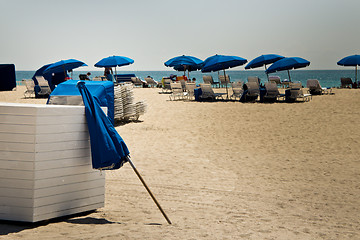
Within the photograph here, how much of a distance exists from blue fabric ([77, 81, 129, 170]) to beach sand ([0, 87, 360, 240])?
0.67m

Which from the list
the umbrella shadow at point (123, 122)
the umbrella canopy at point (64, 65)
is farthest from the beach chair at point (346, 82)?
the umbrella shadow at point (123, 122)

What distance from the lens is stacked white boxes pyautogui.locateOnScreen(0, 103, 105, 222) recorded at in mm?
3688

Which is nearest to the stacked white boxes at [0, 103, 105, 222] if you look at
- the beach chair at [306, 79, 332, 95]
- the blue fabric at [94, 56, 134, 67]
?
the beach chair at [306, 79, 332, 95]

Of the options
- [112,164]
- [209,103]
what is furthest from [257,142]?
[209,103]

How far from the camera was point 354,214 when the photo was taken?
4469 millimetres

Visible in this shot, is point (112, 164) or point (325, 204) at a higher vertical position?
point (112, 164)

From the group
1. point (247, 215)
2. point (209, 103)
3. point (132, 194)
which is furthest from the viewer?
point (209, 103)

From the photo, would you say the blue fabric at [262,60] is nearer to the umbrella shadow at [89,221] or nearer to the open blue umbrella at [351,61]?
the open blue umbrella at [351,61]

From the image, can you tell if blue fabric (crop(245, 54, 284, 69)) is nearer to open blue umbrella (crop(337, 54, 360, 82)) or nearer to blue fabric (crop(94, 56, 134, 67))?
open blue umbrella (crop(337, 54, 360, 82))

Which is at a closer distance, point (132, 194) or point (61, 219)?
point (61, 219)

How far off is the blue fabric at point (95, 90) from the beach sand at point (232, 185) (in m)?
1.04

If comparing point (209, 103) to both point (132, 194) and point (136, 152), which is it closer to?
point (136, 152)

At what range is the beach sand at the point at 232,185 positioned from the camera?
385cm

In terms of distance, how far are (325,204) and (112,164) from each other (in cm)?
280
